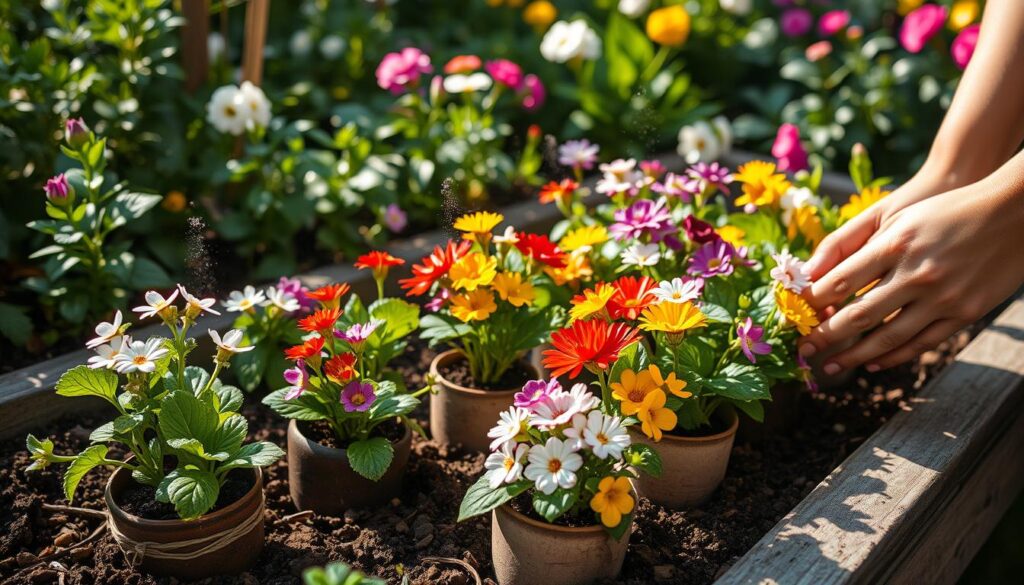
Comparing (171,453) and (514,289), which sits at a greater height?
(514,289)

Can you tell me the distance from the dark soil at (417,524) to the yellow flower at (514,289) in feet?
1.12

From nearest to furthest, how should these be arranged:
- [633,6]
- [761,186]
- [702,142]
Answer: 1. [761,186]
2. [702,142]
3. [633,6]

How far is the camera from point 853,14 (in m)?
3.45

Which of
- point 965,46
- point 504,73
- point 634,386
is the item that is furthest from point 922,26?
point 634,386

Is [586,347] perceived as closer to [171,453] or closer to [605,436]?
[605,436]

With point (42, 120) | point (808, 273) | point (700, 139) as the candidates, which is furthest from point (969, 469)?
point (42, 120)

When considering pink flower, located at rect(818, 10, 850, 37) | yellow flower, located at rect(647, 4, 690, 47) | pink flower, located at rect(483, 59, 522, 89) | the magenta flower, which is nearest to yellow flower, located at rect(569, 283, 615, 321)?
pink flower, located at rect(483, 59, 522, 89)

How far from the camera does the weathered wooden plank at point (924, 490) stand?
146 centimetres

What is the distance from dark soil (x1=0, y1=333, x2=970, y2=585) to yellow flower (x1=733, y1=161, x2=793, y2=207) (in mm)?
444

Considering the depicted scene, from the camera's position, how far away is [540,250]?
5.71 feet

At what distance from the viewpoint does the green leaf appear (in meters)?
1.55

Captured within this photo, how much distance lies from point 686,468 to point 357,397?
56 cm

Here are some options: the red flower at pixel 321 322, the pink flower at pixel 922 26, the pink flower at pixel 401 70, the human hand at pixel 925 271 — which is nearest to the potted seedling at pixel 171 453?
the red flower at pixel 321 322

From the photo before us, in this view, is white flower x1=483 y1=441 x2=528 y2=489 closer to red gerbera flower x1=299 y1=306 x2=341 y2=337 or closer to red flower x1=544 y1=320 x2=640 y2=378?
red flower x1=544 y1=320 x2=640 y2=378
